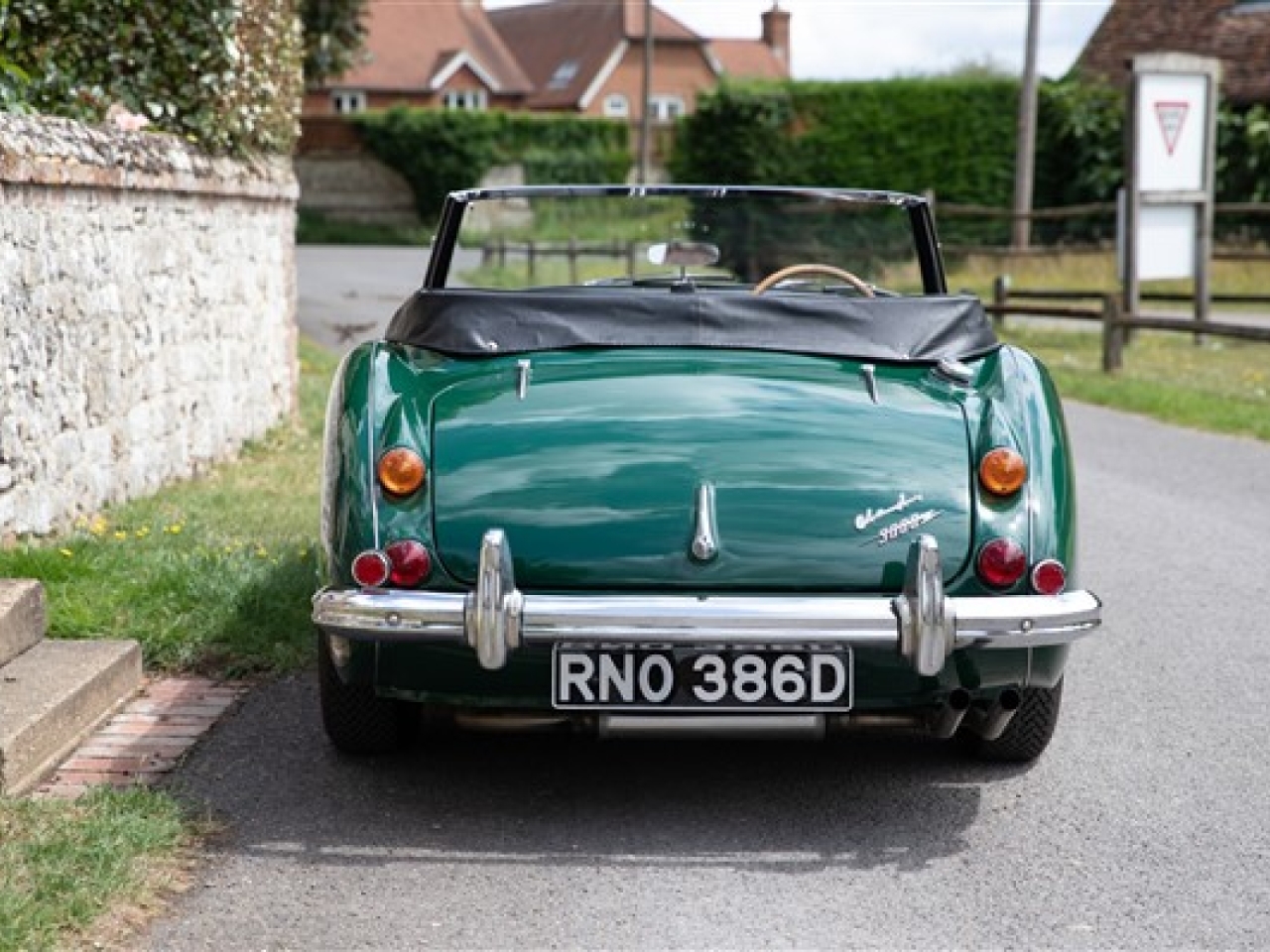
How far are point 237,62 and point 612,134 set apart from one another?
1778 inches

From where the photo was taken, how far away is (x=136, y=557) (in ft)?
21.5

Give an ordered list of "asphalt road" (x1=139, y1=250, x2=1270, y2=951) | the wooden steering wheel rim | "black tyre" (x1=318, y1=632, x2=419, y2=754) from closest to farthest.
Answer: "asphalt road" (x1=139, y1=250, x2=1270, y2=951), "black tyre" (x1=318, y1=632, x2=419, y2=754), the wooden steering wheel rim

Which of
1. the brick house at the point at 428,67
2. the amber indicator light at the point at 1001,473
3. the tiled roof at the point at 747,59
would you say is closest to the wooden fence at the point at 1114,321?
the amber indicator light at the point at 1001,473

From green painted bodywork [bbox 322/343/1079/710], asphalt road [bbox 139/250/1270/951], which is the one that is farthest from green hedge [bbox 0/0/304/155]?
asphalt road [bbox 139/250/1270/951]

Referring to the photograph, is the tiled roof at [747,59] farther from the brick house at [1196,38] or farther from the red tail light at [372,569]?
the red tail light at [372,569]

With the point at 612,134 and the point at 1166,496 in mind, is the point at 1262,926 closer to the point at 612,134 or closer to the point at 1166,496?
the point at 1166,496

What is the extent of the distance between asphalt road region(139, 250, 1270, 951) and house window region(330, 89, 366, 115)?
216 ft

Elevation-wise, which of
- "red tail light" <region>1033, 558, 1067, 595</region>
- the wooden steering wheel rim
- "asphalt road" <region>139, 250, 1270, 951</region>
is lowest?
"asphalt road" <region>139, 250, 1270, 951</region>

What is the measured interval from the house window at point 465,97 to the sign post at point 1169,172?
53642mm

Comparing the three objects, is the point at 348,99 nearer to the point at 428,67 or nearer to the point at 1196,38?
the point at 428,67

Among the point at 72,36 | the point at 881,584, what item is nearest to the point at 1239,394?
the point at 72,36

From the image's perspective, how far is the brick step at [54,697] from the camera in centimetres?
440

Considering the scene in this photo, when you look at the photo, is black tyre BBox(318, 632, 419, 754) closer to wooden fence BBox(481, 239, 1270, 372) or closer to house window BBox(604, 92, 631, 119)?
wooden fence BBox(481, 239, 1270, 372)

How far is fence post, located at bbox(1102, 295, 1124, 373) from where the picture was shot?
53.1 feet
